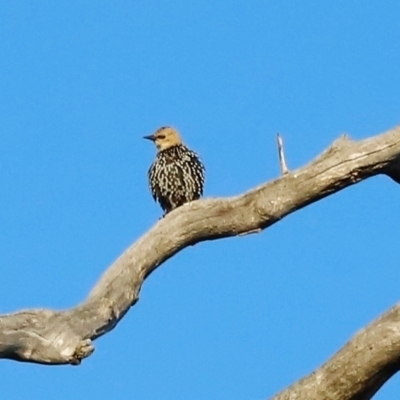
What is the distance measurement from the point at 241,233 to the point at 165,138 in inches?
201

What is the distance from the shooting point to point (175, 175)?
1079 centimetres

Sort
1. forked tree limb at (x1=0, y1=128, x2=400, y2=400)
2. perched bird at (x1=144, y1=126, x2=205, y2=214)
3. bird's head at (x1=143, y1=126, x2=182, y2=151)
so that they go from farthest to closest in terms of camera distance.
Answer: bird's head at (x1=143, y1=126, x2=182, y2=151), perched bird at (x1=144, y1=126, x2=205, y2=214), forked tree limb at (x1=0, y1=128, x2=400, y2=400)

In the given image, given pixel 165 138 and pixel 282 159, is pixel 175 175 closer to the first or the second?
pixel 165 138

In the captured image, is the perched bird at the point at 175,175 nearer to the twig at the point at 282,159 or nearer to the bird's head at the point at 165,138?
the bird's head at the point at 165,138

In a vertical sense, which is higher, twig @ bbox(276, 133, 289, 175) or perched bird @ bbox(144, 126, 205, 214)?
perched bird @ bbox(144, 126, 205, 214)

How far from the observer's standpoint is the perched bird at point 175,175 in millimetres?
10672

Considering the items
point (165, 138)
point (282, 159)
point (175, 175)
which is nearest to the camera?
point (282, 159)

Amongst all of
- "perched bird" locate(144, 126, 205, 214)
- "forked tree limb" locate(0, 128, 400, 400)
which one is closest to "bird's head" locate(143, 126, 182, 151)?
"perched bird" locate(144, 126, 205, 214)

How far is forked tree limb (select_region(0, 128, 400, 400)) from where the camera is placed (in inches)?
204

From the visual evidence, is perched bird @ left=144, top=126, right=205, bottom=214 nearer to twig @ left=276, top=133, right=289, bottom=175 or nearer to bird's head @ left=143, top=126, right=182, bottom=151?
bird's head @ left=143, top=126, right=182, bottom=151

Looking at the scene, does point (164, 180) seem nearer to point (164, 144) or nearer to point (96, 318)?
point (164, 144)

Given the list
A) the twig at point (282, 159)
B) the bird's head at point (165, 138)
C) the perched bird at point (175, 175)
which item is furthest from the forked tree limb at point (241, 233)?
the bird's head at point (165, 138)

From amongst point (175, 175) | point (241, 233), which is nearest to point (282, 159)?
point (241, 233)

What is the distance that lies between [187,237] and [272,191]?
0.52 metres
